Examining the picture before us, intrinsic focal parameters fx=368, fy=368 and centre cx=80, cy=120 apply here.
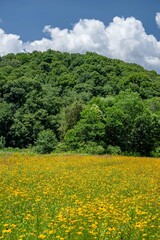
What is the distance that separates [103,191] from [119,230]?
19.5ft

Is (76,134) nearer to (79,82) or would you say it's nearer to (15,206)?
(79,82)

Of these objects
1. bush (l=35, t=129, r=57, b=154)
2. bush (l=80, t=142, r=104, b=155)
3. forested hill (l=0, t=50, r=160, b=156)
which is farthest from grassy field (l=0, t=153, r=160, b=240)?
forested hill (l=0, t=50, r=160, b=156)

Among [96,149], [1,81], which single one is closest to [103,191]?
[96,149]

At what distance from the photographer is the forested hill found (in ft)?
153

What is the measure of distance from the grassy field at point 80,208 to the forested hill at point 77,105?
25035mm

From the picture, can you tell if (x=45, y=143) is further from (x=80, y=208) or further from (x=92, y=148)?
(x=80, y=208)

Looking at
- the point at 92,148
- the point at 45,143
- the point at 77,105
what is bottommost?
the point at 92,148

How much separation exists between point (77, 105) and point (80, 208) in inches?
1769

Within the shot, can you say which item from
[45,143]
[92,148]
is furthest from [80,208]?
[45,143]

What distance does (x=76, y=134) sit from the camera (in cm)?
4666

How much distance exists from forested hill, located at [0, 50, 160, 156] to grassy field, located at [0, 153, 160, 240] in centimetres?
2503

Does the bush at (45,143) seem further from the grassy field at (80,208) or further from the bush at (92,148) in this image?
the grassy field at (80,208)

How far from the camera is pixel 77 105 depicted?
2112 inches

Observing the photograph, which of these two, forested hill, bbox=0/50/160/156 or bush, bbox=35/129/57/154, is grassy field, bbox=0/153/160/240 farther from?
forested hill, bbox=0/50/160/156
